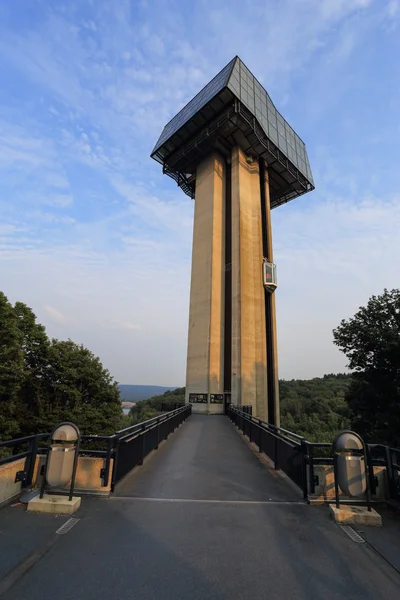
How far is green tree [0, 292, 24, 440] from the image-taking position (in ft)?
72.5

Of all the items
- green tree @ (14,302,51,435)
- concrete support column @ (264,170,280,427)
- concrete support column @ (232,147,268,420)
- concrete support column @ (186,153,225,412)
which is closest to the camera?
green tree @ (14,302,51,435)

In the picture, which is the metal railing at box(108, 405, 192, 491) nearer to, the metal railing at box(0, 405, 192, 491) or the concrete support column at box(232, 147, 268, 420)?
the metal railing at box(0, 405, 192, 491)

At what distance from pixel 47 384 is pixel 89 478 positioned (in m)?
27.8

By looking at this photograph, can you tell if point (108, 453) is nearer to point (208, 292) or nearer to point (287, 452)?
point (287, 452)

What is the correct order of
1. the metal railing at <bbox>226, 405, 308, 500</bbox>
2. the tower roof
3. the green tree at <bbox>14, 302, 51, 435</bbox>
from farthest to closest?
the tower roof < the green tree at <bbox>14, 302, 51, 435</bbox> < the metal railing at <bbox>226, 405, 308, 500</bbox>

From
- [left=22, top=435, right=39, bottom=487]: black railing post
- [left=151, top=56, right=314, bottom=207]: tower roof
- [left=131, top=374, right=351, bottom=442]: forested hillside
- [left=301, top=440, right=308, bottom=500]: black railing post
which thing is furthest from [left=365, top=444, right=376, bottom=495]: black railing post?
[left=131, top=374, right=351, bottom=442]: forested hillside

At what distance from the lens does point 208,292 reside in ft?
116

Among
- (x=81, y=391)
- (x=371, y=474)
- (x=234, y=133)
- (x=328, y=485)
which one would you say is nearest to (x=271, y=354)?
(x=81, y=391)

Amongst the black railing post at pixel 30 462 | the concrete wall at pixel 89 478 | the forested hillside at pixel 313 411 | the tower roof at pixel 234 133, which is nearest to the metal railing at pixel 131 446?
the concrete wall at pixel 89 478

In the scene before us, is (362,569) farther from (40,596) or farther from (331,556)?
(40,596)

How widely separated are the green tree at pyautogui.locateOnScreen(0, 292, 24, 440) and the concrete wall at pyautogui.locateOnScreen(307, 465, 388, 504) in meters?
22.9

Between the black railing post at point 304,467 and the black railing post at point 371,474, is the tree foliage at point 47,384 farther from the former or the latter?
the black railing post at point 371,474

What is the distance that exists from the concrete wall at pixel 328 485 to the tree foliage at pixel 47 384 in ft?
75.9

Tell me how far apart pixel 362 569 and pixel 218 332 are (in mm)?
31291
